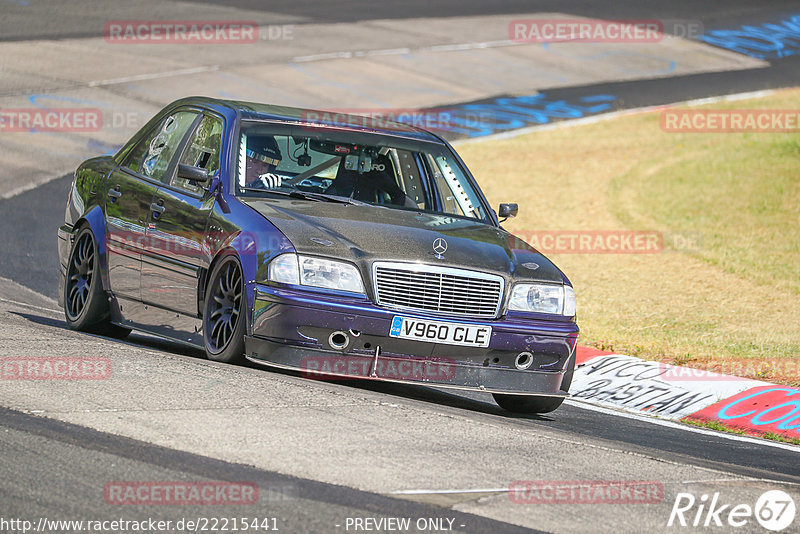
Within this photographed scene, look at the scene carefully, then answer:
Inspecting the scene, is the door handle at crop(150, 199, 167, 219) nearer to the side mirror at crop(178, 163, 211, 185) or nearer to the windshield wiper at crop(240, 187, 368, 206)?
the side mirror at crop(178, 163, 211, 185)

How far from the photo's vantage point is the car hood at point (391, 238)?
7.38 meters

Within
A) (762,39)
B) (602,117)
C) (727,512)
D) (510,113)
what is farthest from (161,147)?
(762,39)

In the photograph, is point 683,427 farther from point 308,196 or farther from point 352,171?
point 308,196

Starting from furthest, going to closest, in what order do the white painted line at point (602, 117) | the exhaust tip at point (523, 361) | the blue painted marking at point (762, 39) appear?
the blue painted marking at point (762, 39)
the white painted line at point (602, 117)
the exhaust tip at point (523, 361)

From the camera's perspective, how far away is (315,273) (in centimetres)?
728

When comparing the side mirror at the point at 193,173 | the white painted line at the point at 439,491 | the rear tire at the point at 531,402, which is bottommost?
the rear tire at the point at 531,402

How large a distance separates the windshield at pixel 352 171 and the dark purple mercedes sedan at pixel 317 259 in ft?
0.04

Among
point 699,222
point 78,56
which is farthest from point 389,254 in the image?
point 78,56

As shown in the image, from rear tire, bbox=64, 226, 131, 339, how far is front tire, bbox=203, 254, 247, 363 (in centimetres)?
152

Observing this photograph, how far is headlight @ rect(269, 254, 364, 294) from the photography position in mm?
7250

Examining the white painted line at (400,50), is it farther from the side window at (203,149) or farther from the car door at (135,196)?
the side window at (203,149)

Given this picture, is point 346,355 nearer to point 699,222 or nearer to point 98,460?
point 98,460

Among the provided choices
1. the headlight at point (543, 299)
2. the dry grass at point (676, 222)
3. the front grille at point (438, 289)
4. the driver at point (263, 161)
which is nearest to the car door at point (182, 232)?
the driver at point (263, 161)

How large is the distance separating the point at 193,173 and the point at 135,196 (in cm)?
100
